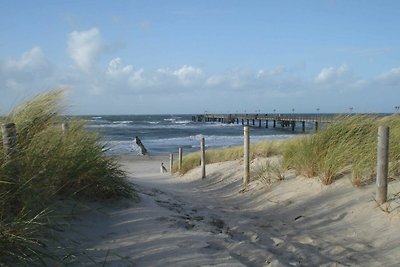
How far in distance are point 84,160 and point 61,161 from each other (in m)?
0.47

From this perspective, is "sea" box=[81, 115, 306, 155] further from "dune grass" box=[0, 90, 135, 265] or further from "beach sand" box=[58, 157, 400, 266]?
"beach sand" box=[58, 157, 400, 266]

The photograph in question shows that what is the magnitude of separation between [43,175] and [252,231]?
94.8 inches

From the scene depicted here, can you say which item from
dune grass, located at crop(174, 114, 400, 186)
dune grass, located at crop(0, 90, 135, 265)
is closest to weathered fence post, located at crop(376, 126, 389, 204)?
dune grass, located at crop(174, 114, 400, 186)

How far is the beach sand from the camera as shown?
395cm

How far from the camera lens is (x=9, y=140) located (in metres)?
3.98

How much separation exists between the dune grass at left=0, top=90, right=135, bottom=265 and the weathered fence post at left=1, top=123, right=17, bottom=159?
A: 0.05 m

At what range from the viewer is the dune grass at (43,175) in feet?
10.6

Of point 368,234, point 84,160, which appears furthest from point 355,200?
point 84,160

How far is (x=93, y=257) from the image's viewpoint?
3678 mm

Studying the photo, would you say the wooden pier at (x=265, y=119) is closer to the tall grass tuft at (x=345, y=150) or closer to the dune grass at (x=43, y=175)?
the tall grass tuft at (x=345, y=150)

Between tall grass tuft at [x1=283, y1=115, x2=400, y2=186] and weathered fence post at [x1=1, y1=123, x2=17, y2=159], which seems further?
tall grass tuft at [x1=283, y1=115, x2=400, y2=186]

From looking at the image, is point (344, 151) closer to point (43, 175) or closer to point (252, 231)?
point (252, 231)

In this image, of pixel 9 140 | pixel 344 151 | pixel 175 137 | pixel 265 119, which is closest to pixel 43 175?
pixel 9 140

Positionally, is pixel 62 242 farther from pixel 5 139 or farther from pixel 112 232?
pixel 5 139
